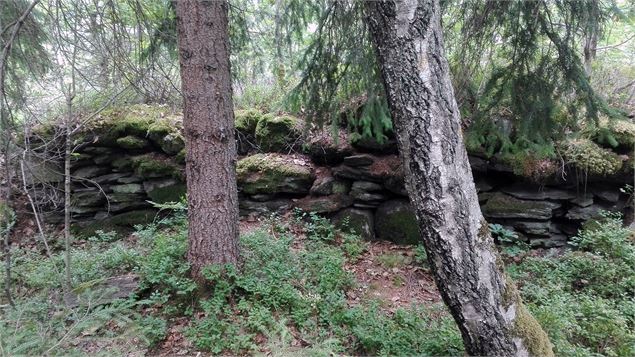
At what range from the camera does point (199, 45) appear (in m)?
3.61

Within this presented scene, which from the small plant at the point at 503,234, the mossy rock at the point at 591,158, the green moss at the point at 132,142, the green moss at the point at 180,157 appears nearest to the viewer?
the mossy rock at the point at 591,158

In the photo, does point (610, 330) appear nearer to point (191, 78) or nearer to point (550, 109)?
point (550, 109)

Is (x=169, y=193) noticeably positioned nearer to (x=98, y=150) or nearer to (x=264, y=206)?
(x=98, y=150)

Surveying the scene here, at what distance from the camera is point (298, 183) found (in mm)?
6004

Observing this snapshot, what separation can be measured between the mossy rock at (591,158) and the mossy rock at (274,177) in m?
3.69

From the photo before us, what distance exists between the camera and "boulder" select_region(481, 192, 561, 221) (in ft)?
17.0

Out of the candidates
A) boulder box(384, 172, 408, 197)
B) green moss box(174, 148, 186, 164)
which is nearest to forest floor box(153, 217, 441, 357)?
boulder box(384, 172, 408, 197)

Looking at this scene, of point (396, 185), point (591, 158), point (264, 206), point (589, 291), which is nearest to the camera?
point (589, 291)

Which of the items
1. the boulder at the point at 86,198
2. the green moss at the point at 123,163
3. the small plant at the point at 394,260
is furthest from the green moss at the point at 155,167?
the small plant at the point at 394,260

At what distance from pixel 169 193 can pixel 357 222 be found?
328 cm

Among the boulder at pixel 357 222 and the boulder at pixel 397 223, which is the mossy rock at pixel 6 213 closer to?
the boulder at pixel 357 222

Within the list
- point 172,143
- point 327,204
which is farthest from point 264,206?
point 172,143

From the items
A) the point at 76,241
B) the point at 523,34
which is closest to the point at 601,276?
the point at 523,34

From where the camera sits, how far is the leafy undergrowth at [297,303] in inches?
119
